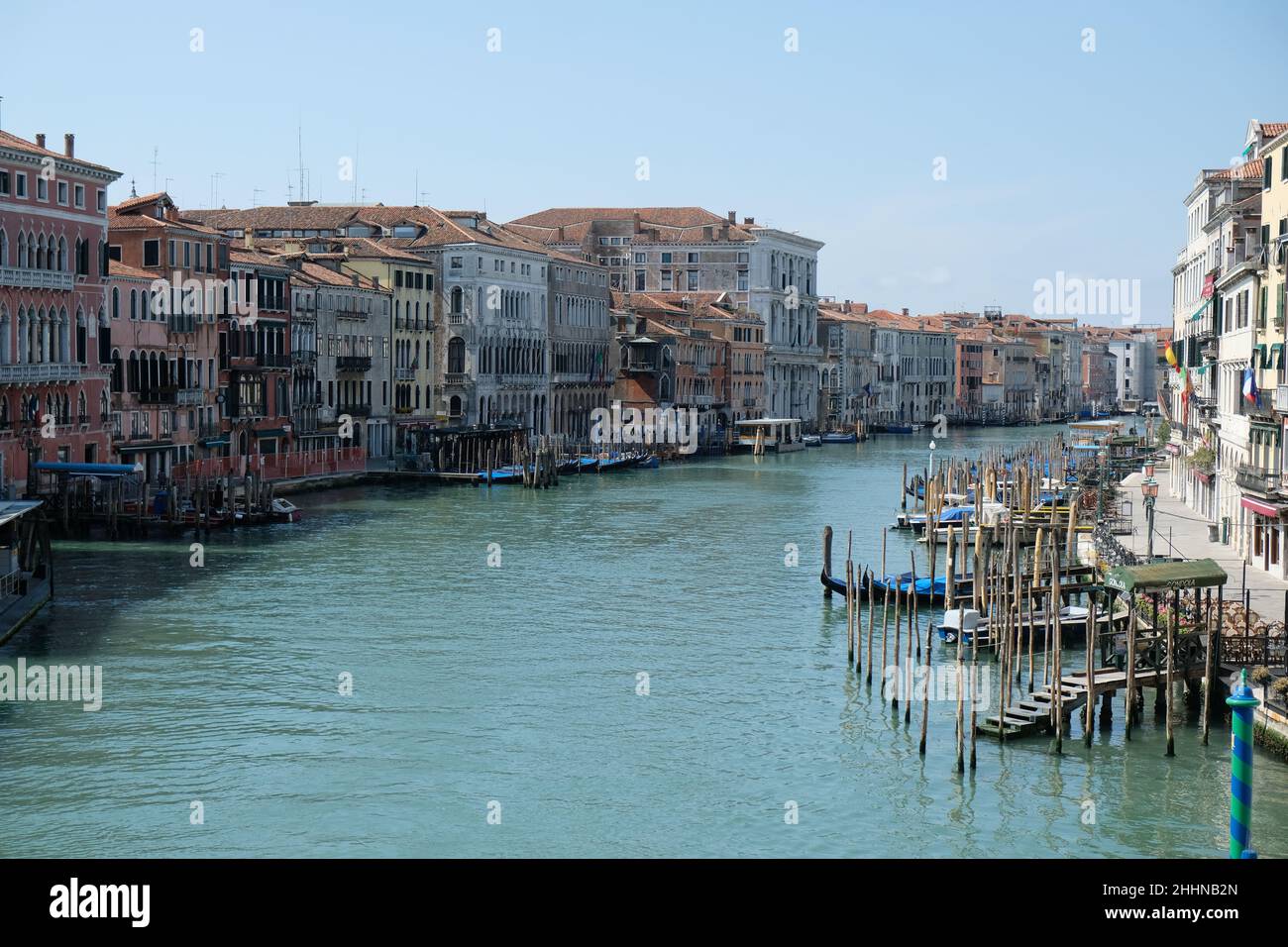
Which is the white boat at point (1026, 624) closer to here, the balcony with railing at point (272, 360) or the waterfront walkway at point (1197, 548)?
the waterfront walkway at point (1197, 548)

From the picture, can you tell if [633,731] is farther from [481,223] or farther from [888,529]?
[481,223]

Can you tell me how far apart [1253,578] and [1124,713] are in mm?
4558

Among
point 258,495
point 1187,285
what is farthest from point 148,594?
point 1187,285

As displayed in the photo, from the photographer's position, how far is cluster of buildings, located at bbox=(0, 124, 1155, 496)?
27547 mm

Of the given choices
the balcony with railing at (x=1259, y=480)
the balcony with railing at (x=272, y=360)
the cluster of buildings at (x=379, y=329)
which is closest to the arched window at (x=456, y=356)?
the cluster of buildings at (x=379, y=329)

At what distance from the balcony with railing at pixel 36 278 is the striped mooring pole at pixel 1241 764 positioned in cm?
2192

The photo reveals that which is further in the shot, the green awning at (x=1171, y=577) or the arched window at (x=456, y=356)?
the arched window at (x=456, y=356)

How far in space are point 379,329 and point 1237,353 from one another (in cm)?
2384

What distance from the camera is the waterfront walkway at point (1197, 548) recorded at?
15.9 metres

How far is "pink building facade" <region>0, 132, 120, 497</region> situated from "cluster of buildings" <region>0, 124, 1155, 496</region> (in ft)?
0.15

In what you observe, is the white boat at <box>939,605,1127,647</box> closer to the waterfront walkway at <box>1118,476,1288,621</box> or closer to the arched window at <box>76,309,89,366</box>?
the waterfront walkway at <box>1118,476,1288,621</box>

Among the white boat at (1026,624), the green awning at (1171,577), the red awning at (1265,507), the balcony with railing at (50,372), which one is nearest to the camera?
the green awning at (1171,577)

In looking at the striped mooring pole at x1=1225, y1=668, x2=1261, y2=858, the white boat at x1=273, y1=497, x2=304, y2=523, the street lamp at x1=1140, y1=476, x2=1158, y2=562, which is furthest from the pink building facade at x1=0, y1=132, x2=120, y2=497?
the striped mooring pole at x1=1225, y1=668, x2=1261, y2=858

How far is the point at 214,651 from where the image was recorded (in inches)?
648
